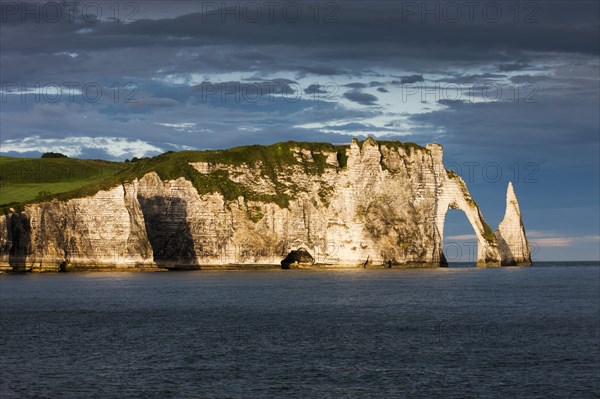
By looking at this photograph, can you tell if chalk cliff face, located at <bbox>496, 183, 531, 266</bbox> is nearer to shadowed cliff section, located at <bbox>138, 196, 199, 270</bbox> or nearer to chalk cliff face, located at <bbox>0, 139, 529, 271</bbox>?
chalk cliff face, located at <bbox>0, 139, 529, 271</bbox>

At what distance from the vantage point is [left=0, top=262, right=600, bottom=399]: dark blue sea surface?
122 feet

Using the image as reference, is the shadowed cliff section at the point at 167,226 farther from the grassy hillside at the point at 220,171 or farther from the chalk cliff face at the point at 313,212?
the grassy hillside at the point at 220,171

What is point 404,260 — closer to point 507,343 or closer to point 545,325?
point 545,325

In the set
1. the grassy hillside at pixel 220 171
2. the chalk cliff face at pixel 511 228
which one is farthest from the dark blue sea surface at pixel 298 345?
the chalk cliff face at pixel 511 228

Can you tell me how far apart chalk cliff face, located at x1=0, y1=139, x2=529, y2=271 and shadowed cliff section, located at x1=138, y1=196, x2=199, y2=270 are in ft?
0.61

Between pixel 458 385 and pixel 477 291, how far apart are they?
59.7 m

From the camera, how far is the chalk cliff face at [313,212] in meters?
154

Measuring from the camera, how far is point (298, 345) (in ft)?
163

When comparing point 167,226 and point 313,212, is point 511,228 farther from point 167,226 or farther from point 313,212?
point 167,226

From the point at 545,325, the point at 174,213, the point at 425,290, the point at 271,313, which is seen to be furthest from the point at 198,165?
the point at 545,325

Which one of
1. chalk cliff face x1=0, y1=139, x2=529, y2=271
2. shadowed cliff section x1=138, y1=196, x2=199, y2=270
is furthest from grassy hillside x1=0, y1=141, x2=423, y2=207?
shadowed cliff section x1=138, y1=196, x2=199, y2=270

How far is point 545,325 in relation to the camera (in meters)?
60.6

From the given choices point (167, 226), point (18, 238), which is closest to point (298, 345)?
point (18, 238)

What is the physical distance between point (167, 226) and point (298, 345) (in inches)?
4201
